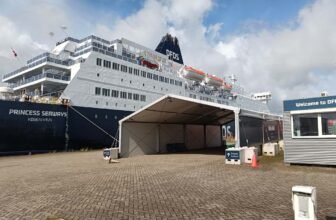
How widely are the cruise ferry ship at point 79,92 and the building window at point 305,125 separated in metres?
17.3

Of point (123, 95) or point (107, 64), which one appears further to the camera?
point (123, 95)

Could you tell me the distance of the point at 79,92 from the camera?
78.1 ft

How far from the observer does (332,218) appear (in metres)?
5.11

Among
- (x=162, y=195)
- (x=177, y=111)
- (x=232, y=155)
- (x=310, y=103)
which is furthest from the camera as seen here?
(x=177, y=111)

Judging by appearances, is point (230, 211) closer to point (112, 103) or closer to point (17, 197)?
point (17, 197)

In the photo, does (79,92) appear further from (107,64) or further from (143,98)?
(143,98)

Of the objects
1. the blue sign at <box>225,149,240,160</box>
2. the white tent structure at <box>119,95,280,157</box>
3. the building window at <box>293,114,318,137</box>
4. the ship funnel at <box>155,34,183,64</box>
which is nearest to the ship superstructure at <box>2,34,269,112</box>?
the ship funnel at <box>155,34,183,64</box>

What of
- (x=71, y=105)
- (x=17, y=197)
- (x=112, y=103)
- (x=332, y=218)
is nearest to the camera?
(x=332, y=218)

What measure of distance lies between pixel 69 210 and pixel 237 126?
11.0 meters

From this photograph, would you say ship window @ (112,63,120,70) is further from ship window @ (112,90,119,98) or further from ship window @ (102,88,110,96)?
ship window @ (102,88,110,96)

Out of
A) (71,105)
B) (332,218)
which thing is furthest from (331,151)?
(71,105)

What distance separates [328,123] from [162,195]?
8.65 meters

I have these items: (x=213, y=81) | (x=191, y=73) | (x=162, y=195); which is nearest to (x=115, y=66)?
(x=191, y=73)

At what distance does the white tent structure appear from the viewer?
17.6 meters
